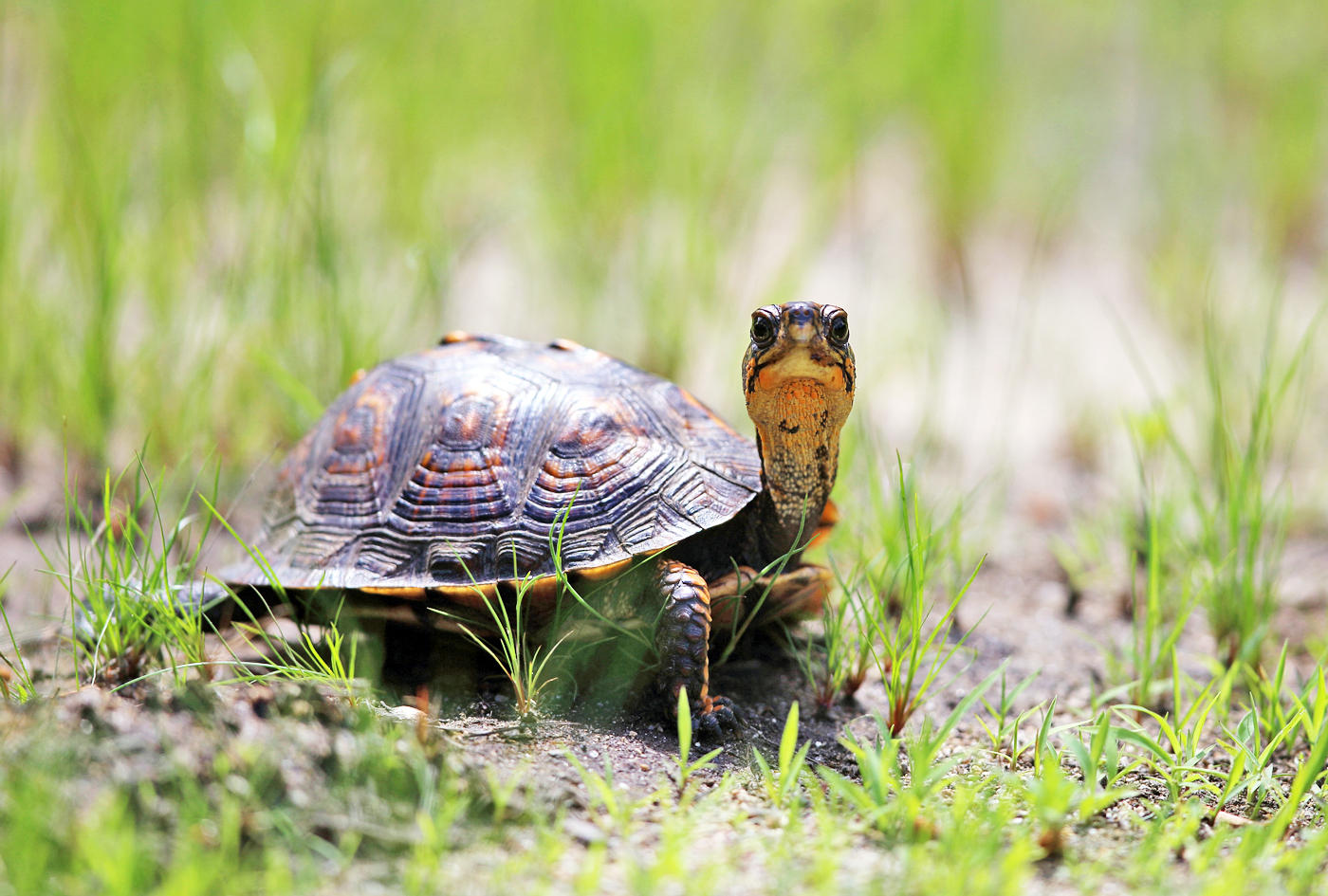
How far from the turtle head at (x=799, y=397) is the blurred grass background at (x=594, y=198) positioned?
1080 millimetres

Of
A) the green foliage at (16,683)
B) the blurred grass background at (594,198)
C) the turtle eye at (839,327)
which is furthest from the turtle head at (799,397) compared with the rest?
the green foliage at (16,683)

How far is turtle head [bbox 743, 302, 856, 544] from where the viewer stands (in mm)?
2014

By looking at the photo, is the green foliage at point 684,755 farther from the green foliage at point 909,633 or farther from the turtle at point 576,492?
the green foliage at point 909,633

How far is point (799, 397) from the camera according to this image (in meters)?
2.12

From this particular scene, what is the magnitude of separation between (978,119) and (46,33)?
468 centimetres

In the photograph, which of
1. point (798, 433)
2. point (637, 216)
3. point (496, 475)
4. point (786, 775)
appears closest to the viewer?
point (786, 775)

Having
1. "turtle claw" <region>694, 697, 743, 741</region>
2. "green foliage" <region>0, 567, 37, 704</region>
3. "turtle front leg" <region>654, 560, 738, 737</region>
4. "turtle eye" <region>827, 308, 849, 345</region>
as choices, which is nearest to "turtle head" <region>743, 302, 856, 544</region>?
"turtle eye" <region>827, 308, 849, 345</region>

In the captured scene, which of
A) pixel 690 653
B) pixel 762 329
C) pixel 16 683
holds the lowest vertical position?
pixel 16 683

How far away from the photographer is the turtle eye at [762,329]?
6.68ft

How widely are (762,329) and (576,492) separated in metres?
0.57

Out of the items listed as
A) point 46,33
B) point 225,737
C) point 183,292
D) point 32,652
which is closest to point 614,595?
point 225,737

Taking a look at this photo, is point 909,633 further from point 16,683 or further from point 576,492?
point 16,683

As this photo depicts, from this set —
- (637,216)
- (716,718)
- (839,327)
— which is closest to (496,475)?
(716,718)

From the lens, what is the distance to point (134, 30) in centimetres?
408
